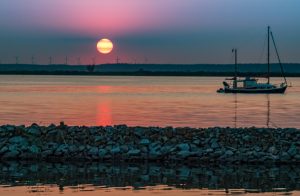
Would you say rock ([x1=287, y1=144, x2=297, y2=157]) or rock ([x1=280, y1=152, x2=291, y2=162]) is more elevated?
rock ([x1=287, y1=144, x2=297, y2=157])

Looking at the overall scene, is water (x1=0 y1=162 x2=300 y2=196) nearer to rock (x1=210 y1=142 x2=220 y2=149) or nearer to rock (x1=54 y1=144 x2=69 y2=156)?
rock (x1=54 y1=144 x2=69 y2=156)

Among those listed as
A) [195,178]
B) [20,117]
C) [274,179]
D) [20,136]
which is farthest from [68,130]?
[20,117]

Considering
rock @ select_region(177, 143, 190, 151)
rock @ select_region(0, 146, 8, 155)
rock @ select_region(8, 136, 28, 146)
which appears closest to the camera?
rock @ select_region(177, 143, 190, 151)

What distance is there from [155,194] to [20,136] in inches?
283

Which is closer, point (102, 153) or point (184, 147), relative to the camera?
point (102, 153)

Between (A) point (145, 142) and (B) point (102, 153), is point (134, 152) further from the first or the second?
(B) point (102, 153)

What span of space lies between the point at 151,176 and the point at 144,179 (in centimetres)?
42

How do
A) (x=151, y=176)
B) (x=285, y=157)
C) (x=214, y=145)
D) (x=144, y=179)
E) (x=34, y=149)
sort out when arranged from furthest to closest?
(x=34, y=149)
(x=214, y=145)
(x=285, y=157)
(x=151, y=176)
(x=144, y=179)

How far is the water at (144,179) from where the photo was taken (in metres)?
14.4

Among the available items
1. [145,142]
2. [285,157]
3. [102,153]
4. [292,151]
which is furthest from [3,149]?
[292,151]

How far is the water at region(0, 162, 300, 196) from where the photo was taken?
1436 centimetres

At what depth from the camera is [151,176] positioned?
16266 mm

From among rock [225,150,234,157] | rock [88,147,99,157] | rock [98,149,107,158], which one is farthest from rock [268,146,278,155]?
rock [88,147,99,157]

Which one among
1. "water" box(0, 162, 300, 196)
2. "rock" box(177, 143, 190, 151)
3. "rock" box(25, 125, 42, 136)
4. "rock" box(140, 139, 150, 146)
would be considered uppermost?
"rock" box(25, 125, 42, 136)
